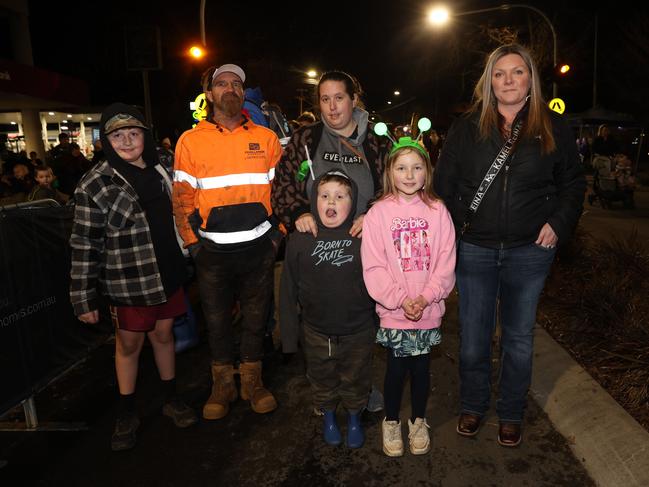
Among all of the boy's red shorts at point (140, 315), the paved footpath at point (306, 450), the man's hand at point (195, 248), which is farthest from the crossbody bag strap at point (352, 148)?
the paved footpath at point (306, 450)

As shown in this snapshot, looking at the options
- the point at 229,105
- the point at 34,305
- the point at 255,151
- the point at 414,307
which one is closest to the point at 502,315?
the point at 414,307

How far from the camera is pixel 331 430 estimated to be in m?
3.38

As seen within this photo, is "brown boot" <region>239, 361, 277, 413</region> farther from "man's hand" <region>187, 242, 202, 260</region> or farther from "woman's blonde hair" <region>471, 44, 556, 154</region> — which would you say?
"woman's blonde hair" <region>471, 44, 556, 154</region>

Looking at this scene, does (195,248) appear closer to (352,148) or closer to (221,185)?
(221,185)

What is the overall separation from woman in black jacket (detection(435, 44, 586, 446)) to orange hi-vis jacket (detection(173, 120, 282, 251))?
119 cm

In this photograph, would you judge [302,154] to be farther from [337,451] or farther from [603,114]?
[603,114]

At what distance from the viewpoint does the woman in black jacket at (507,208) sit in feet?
9.92

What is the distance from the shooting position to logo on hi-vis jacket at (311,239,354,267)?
3240 mm

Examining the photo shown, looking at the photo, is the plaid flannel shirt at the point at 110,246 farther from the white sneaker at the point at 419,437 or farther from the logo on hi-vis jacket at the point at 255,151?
the white sneaker at the point at 419,437

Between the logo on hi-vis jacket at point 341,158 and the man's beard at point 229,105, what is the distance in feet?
2.24

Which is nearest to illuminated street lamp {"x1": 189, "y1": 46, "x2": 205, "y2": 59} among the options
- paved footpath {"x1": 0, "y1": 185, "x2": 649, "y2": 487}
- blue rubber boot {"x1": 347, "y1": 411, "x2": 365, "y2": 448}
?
paved footpath {"x1": 0, "y1": 185, "x2": 649, "y2": 487}

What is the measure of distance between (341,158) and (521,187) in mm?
1086

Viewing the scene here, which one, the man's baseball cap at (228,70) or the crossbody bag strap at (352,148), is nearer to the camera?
the crossbody bag strap at (352,148)

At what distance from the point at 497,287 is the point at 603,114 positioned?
88.7 feet
